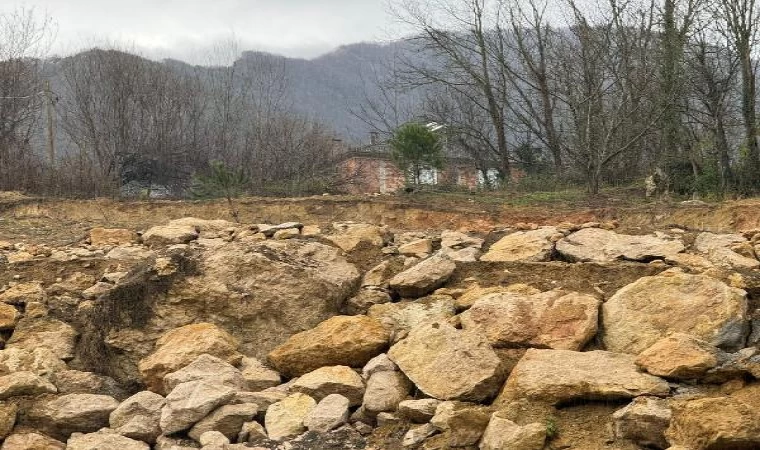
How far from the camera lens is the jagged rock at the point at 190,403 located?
4461 millimetres

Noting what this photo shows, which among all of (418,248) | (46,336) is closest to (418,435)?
(418,248)

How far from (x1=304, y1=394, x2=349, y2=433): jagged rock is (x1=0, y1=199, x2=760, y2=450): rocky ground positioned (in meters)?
0.01

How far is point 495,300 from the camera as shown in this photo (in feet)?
16.7

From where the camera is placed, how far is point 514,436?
3.75 meters

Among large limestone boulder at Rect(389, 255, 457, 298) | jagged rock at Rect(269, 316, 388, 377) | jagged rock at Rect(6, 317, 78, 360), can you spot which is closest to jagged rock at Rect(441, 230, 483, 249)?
large limestone boulder at Rect(389, 255, 457, 298)

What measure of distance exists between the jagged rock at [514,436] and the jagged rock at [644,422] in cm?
39

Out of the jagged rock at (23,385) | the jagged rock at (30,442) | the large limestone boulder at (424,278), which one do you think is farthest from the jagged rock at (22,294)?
the large limestone boulder at (424,278)

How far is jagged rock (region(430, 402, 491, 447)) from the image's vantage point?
156 inches

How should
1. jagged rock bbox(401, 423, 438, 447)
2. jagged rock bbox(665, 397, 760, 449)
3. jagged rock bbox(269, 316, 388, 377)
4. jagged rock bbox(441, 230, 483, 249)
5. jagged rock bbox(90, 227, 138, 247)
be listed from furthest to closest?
jagged rock bbox(90, 227, 138, 247)
jagged rock bbox(441, 230, 483, 249)
jagged rock bbox(269, 316, 388, 377)
jagged rock bbox(401, 423, 438, 447)
jagged rock bbox(665, 397, 760, 449)

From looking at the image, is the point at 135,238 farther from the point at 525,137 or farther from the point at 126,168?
the point at 126,168

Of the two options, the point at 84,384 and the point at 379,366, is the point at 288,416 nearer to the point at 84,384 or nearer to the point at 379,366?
the point at 379,366

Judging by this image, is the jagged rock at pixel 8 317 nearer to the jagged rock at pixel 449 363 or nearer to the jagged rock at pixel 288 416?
the jagged rock at pixel 288 416

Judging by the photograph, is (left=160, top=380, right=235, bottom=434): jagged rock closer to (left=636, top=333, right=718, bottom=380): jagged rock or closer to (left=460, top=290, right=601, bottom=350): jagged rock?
(left=460, top=290, right=601, bottom=350): jagged rock

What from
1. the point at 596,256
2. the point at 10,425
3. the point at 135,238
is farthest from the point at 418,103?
the point at 10,425
